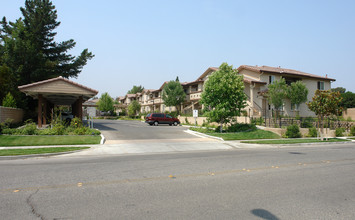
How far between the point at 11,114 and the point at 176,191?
19.4 m

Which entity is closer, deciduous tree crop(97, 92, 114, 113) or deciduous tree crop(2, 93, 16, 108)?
deciduous tree crop(2, 93, 16, 108)

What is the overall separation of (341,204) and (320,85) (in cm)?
3827

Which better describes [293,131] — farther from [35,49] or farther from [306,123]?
[35,49]

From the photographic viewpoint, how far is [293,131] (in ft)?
71.9

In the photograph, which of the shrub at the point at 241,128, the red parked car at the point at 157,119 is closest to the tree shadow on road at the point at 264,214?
the shrub at the point at 241,128

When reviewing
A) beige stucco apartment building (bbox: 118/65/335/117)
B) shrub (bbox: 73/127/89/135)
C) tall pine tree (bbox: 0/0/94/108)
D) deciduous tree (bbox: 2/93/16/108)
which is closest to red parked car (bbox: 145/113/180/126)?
beige stucco apartment building (bbox: 118/65/335/117)

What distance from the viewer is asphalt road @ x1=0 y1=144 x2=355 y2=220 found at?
4.46m

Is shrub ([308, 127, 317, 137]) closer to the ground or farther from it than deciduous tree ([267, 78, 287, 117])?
closer to the ground

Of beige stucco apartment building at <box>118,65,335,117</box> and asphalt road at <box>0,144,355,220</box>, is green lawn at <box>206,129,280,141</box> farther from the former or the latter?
asphalt road at <box>0,144,355,220</box>

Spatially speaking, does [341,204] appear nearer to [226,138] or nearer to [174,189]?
[174,189]

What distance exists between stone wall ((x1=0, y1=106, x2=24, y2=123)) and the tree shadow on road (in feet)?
62.9

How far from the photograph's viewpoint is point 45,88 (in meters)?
20.0

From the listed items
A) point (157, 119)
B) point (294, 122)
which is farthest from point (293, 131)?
point (157, 119)

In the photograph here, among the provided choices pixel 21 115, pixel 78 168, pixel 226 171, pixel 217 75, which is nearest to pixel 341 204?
pixel 226 171
